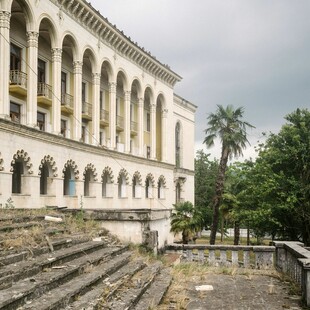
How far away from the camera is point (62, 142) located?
27.2 metres

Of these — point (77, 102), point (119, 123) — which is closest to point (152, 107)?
point (119, 123)

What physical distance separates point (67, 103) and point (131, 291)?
941 inches

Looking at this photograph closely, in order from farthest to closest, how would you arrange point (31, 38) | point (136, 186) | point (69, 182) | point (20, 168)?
1. point (136, 186)
2. point (69, 182)
3. point (20, 168)
4. point (31, 38)

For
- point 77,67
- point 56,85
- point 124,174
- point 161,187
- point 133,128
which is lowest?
point 161,187

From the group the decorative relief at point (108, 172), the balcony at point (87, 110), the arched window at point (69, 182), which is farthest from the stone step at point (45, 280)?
the balcony at point (87, 110)

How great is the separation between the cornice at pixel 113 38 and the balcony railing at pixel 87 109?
4.42m

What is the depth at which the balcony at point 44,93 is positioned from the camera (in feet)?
89.5

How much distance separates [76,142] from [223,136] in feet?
44.8

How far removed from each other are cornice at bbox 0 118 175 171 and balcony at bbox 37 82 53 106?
2599mm

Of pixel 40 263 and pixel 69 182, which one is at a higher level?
pixel 69 182

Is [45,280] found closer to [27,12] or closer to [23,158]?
[23,158]

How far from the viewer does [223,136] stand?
3762cm

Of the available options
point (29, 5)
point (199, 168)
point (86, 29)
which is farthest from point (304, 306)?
point (199, 168)

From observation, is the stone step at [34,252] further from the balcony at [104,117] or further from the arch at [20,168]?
the balcony at [104,117]
